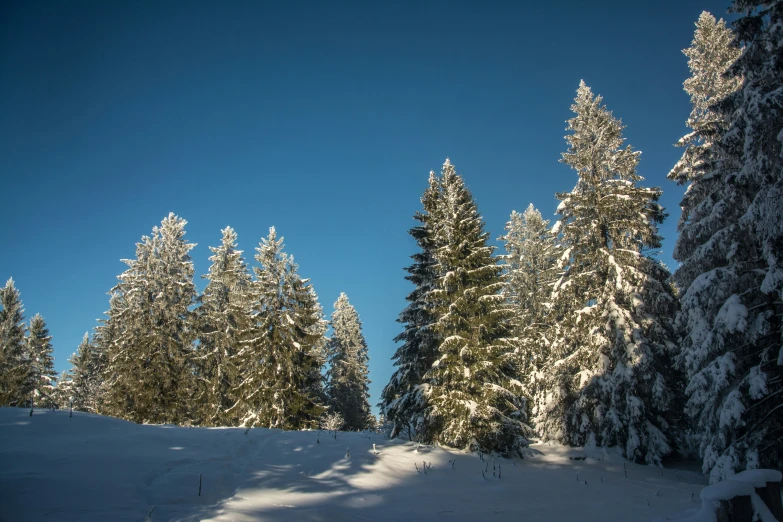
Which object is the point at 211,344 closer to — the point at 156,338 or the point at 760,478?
the point at 156,338

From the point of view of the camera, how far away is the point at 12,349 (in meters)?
36.0

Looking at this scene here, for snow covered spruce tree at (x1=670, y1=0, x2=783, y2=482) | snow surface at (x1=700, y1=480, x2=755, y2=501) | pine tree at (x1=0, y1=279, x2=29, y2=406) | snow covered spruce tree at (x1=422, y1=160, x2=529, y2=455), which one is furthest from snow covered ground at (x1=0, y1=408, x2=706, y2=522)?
pine tree at (x1=0, y1=279, x2=29, y2=406)

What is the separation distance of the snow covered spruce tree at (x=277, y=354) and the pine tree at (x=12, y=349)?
2157cm

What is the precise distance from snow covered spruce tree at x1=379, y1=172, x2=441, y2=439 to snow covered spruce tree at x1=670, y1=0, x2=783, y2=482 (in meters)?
9.74

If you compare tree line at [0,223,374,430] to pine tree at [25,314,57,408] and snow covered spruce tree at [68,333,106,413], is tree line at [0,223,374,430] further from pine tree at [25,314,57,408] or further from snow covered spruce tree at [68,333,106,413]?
snow covered spruce tree at [68,333,106,413]

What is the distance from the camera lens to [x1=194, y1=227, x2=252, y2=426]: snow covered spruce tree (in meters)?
29.2

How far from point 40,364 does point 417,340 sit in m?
43.3

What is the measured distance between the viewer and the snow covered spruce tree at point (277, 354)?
970 inches

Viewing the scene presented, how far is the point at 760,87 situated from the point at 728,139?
1.66m

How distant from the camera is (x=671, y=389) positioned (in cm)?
1839

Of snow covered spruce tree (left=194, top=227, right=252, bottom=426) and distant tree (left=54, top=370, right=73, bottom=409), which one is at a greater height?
snow covered spruce tree (left=194, top=227, right=252, bottom=426)

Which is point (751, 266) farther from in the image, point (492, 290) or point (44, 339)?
point (44, 339)

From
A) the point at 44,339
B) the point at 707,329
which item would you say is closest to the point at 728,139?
the point at 707,329

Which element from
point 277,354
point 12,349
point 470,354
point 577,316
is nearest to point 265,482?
point 470,354
